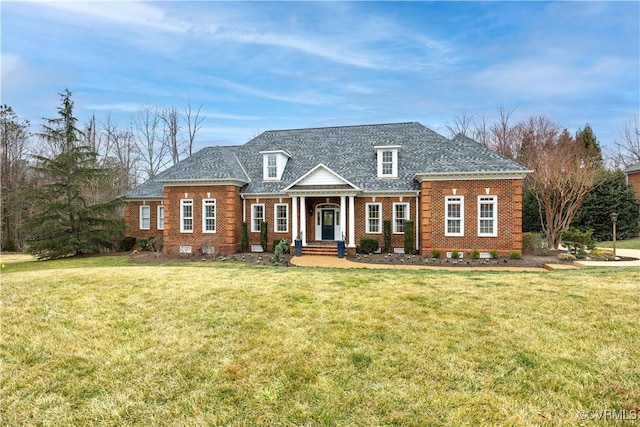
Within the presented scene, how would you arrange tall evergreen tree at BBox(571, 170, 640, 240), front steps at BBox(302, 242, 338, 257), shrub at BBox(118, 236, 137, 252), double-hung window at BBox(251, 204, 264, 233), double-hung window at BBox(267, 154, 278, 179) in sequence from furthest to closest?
tall evergreen tree at BBox(571, 170, 640, 240) → shrub at BBox(118, 236, 137, 252) → double-hung window at BBox(267, 154, 278, 179) → double-hung window at BBox(251, 204, 264, 233) → front steps at BBox(302, 242, 338, 257)

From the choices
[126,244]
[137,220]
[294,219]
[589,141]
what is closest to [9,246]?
[126,244]

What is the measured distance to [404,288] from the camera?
7.86 metres

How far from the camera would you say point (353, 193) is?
18.2 m

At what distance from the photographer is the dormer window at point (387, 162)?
1908 cm

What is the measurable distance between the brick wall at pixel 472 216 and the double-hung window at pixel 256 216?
9.10 meters

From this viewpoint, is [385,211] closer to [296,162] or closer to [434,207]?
[434,207]

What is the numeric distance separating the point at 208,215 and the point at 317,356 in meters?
16.4

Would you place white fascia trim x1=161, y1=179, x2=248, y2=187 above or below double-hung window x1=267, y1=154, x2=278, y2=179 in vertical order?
below

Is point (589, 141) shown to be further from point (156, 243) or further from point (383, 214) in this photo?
point (156, 243)

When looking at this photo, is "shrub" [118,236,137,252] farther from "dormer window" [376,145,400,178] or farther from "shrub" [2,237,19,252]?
"dormer window" [376,145,400,178]

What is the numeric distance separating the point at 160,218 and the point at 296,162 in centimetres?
1013

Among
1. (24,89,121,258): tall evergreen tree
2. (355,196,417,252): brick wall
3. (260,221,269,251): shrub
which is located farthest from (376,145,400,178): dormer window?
(24,89,121,258): tall evergreen tree

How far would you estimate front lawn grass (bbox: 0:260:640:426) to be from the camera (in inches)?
136

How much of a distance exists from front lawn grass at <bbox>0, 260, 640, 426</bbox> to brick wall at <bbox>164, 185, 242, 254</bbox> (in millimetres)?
11444
